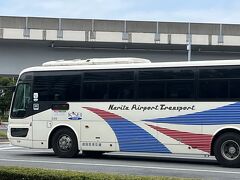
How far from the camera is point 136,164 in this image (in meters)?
16.4

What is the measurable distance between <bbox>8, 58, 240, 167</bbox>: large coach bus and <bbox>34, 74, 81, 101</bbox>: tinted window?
0.03 metres

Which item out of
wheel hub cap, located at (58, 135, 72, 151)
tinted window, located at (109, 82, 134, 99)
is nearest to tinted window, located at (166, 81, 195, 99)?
tinted window, located at (109, 82, 134, 99)

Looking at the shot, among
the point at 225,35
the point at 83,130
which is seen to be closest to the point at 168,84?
the point at 83,130

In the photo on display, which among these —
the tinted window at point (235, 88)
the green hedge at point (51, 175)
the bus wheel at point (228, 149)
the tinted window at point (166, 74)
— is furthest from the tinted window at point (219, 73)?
the green hedge at point (51, 175)

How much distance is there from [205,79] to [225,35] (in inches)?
843

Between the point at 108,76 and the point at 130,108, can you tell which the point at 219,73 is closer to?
the point at 130,108

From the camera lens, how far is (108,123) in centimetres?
1739

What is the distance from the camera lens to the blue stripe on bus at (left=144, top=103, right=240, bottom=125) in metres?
15.5

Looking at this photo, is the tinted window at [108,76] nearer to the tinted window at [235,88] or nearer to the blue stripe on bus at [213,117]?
the blue stripe on bus at [213,117]

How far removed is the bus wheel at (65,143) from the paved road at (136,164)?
287 millimetres

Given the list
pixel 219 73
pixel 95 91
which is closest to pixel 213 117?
pixel 219 73

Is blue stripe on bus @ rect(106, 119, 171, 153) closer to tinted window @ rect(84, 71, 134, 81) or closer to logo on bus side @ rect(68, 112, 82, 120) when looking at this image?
logo on bus side @ rect(68, 112, 82, 120)

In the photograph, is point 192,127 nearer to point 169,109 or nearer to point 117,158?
point 169,109

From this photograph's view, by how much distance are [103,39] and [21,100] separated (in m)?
18.3
